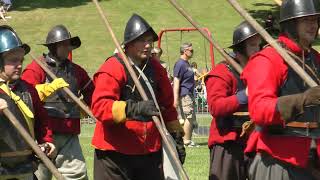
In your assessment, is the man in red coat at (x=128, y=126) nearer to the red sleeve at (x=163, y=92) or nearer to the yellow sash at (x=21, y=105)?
the red sleeve at (x=163, y=92)

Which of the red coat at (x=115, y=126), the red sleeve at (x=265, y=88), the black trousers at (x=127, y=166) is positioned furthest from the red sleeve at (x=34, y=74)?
the red sleeve at (x=265, y=88)

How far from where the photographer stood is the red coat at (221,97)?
20.9ft

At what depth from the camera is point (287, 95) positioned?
4582 mm

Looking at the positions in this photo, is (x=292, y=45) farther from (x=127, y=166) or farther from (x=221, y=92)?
(x=127, y=166)

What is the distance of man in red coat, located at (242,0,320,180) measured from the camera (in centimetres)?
458

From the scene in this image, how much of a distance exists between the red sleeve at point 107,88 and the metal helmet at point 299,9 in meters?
1.82

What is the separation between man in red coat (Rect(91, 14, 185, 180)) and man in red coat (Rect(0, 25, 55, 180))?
0.66 meters

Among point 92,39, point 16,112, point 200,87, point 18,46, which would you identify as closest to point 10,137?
point 16,112

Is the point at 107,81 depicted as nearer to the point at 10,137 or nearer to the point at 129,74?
the point at 129,74

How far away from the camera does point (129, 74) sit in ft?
20.5

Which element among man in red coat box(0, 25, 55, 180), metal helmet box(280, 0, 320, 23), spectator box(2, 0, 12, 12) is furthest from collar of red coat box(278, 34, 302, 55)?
spectator box(2, 0, 12, 12)

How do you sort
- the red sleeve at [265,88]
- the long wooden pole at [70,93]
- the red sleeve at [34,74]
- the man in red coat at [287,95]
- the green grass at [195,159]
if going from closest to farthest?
the red sleeve at [265,88] < the man in red coat at [287,95] < the long wooden pole at [70,93] < the red sleeve at [34,74] < the green grass at [195,159]

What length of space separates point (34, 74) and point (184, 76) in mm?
5611

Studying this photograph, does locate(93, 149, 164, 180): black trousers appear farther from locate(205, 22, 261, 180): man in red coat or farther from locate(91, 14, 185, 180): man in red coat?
locate(205, 22, 261, 180): man in red coat
